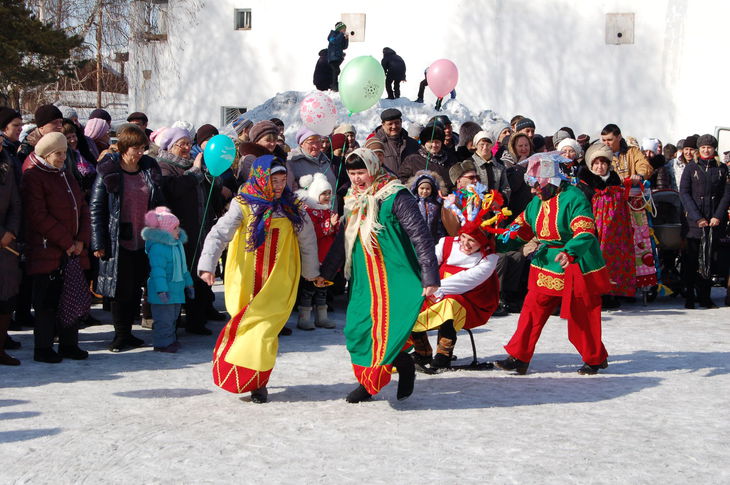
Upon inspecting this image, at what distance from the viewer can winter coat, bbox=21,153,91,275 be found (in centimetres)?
678

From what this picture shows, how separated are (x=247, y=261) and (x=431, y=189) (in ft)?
10.1

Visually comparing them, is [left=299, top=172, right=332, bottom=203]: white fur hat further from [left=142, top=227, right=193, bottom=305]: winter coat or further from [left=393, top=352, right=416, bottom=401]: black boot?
[left=393, top=352, right=416, bottom=401]: black boot

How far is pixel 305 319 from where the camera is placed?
27.9 ft

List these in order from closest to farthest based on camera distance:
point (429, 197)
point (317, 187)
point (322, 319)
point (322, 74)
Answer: point (317, 187) < point (429, 197) < point (322, 319) < point (322, 74)

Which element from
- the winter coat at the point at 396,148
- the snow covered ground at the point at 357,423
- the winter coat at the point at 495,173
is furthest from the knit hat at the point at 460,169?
the snow covered ground at the point at 357,423

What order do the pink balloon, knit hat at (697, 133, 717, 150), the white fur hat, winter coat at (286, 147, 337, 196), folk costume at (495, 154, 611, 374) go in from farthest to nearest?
the pink balloon
knit hat at (697, 133, 717, 150)
winter coat at (286, 147, 337, 196)
the white fur hat
folk costume at (495, 154, 611, 374)

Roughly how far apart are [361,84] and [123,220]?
359 centimetres

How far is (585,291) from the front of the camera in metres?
6.54

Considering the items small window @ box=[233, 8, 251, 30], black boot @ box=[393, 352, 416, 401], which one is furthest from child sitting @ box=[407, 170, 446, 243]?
small window @ box=[233, 8, 251, 30]

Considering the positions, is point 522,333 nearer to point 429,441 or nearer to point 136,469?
point 429,441

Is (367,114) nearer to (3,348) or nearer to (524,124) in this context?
(524,124)

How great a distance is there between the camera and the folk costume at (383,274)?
5535 millimetres

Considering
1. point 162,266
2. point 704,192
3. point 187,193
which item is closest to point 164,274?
point 162,266

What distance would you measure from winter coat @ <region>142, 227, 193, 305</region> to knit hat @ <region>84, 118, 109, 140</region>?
240 centimetres
